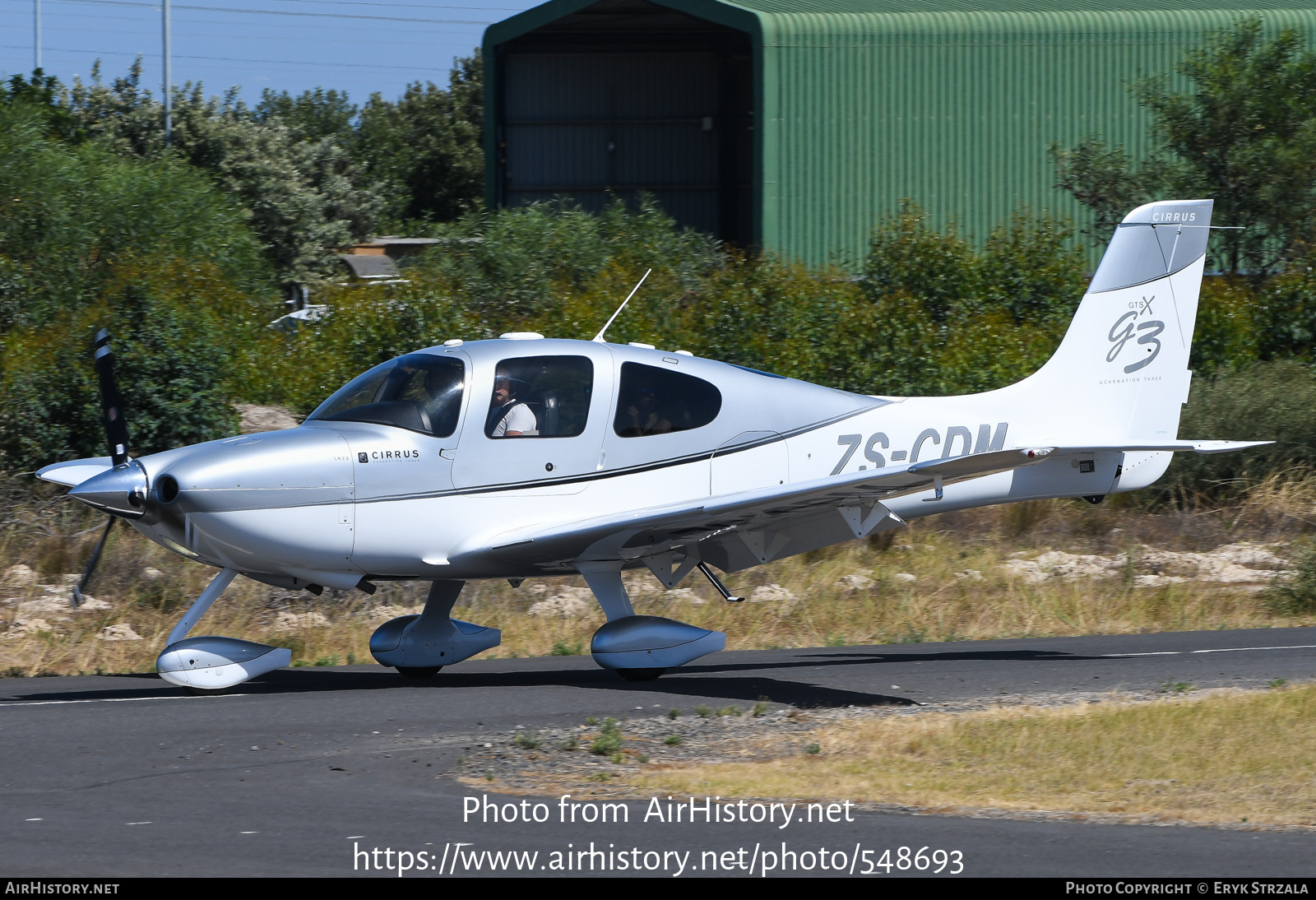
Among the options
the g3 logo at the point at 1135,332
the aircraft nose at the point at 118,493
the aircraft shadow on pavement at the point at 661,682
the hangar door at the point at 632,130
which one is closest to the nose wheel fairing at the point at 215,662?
the aircraft shadow on pavement at the point at 661,682

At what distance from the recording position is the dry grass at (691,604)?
1208 centimetres

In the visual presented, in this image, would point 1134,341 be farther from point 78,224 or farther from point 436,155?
point 436,155

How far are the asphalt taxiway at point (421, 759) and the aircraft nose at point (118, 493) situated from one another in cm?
117

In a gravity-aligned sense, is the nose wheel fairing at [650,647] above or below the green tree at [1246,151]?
below

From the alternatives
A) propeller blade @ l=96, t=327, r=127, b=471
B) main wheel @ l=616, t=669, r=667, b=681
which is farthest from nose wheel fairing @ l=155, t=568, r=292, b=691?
main wheel @ l=616, t=669, r=667, b=681

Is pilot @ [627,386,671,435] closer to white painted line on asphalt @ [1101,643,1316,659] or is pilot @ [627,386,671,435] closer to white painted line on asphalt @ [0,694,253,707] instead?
white painted line on asphalt @ [0,694,253,707]

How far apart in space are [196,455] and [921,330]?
42.7ft

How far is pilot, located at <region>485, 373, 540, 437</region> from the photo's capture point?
904 centimetres

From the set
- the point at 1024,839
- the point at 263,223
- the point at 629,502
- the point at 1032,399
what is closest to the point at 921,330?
the point at 1032,399

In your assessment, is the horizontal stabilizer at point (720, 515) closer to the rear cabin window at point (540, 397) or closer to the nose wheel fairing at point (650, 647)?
the nose wheel fairing at point (650, 647)

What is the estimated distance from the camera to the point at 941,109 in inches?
1072

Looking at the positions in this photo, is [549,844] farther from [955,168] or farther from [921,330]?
[955,168]

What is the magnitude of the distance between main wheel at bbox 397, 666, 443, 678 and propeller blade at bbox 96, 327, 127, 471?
2443 mm

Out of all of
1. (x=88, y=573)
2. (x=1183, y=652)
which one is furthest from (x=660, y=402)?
(x=88, y=573)
